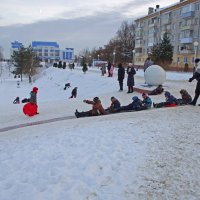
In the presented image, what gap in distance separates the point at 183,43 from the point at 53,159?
193 ft

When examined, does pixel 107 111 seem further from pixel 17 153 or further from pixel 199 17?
pixel 199 17

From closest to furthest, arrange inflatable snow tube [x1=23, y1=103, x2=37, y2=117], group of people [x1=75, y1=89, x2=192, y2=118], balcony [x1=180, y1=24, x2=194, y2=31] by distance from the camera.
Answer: group of people [x1=75, y1=89, x2=192, y2=118] → inflatable snow tube [x1=23, y1=103, x2=37, y2=117] → balcony [x1=180, y1=24, x2=194, y2=31]

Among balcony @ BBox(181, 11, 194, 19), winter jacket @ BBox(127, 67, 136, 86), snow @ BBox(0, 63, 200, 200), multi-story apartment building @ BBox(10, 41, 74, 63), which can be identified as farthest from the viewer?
multi-story apartment building @ BBox(10, 41, 74, 63)

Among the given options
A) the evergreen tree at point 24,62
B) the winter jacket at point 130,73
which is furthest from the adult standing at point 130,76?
the evergreen tree at point 24,62

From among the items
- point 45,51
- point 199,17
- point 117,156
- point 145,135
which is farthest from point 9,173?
point 45,51

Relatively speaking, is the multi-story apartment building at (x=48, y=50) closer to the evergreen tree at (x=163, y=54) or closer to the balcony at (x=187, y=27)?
the balcony at (x=187, y=27)

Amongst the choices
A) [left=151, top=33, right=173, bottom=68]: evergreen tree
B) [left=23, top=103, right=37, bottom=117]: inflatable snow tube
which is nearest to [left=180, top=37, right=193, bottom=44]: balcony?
[left=151, top=33, right=173, bottom=68]: evergreen tree

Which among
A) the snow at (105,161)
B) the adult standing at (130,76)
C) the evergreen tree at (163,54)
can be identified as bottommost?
the snow at (105,161)

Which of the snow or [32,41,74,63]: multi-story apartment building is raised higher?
[32,41,74,63]: multi-story apartment building

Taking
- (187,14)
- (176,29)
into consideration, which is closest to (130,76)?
(187,14)

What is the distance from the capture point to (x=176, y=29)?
221 ft

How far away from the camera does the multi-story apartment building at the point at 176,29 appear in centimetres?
5903

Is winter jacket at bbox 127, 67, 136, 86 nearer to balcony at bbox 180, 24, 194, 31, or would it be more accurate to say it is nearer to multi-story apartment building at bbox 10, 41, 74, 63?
balcony at bbox 180, 24, 194, 31

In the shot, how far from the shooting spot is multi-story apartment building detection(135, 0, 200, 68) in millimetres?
59031
